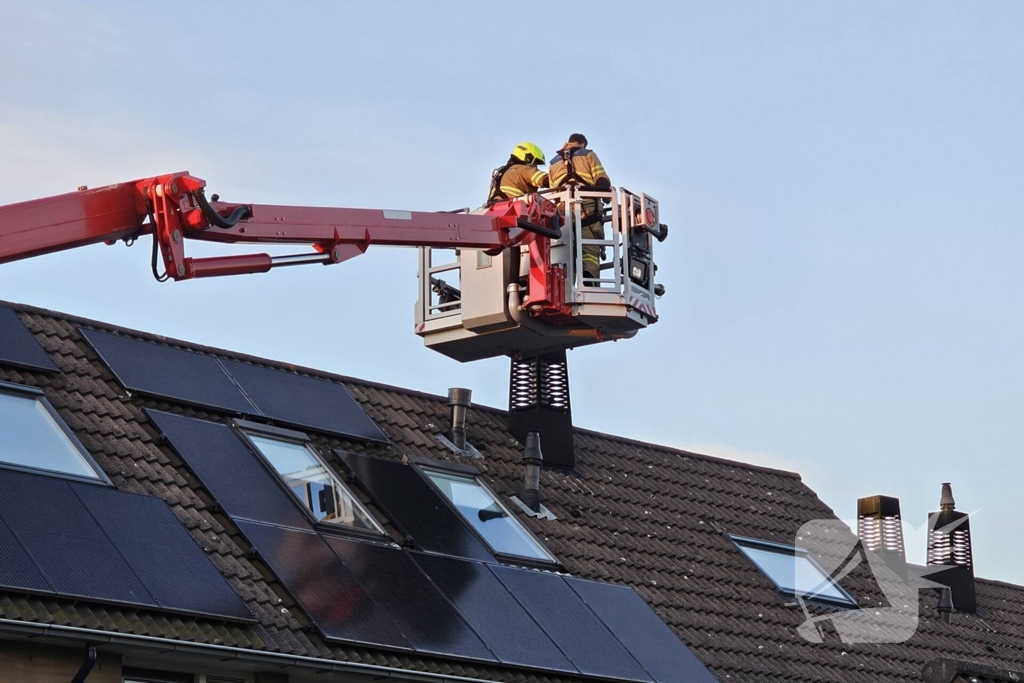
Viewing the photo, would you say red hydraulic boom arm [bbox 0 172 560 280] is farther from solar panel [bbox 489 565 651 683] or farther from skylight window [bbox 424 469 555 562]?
solar panel [bbox 489 565 651 683]

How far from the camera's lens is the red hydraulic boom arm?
1317cm

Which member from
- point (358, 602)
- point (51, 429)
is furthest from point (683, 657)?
point (51, 429)

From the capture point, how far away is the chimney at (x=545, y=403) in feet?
65.5

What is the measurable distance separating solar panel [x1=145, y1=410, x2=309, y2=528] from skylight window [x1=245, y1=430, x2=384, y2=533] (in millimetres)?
234

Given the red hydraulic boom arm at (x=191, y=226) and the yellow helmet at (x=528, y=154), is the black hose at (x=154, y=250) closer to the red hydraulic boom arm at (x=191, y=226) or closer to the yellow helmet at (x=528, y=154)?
the red hydraulic boom arm at (x=191, y=226)

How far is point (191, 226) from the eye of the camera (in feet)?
46.3

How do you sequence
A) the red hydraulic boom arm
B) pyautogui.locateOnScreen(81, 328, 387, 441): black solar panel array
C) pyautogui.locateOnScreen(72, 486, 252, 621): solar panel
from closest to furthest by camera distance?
pyautogui.locateOnScreen(72, 486, 252, 621): solar panel → the red hydraulic boom arm → pyautogui.locateOnScreen(81, 328, 387, 441): black solar panel array

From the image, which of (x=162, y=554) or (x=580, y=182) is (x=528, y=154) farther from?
(x=162, y=554)

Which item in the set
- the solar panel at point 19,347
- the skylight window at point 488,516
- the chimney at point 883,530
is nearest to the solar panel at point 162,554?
the solar panel at point 19,347

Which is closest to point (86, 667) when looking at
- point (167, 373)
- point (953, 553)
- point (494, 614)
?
point (494, 614)

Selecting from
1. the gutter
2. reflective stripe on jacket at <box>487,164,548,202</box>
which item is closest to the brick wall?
the gutter

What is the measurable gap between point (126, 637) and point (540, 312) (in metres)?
8.67

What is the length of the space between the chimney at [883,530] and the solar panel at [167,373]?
32.0 ft

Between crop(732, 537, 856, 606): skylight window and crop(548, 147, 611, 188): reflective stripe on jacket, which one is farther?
crop(548, 147, 611, 188): reflective stripe on jacket
